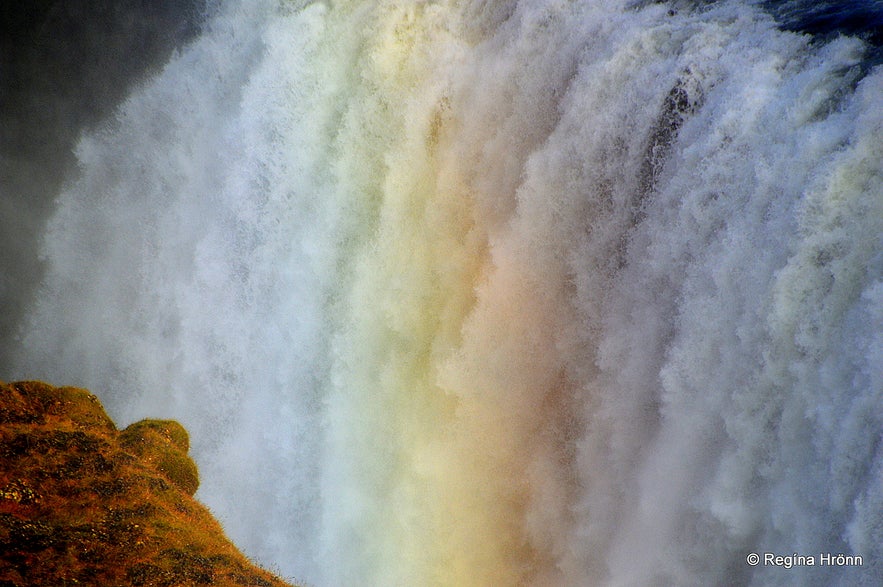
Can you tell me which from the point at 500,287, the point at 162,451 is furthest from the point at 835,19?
the point at 162,451

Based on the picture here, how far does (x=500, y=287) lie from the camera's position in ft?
57.8

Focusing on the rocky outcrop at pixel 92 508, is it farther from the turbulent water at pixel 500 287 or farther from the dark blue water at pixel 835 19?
the dark blue water at pixel 835 19

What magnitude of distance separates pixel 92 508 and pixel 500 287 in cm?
974

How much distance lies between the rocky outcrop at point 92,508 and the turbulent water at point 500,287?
268 inches

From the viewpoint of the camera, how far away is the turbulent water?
10.4 m

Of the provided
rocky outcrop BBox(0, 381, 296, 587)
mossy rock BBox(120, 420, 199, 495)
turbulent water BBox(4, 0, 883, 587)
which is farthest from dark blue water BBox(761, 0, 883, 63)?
mossy rock BBox(120, 420, 199, 495)

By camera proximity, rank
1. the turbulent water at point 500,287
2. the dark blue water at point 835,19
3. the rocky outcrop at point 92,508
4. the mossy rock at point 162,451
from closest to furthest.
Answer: the rocky outcrop at point 92,508, the turbulent water at point 500,287, the dark blue water at point 835,19, the mossy rock at point 162,451

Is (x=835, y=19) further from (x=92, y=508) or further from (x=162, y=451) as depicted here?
(x=92, y=508)

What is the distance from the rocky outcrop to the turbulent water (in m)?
6.81

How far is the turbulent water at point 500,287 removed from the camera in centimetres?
1038

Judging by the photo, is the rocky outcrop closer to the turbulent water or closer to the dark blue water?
the turbulent water

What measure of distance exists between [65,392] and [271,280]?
1106 cm

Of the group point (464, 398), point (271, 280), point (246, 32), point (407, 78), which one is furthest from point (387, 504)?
point (246, 32)

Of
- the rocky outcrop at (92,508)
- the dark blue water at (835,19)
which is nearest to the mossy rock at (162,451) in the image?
the rocky outcrop at (92,508)
